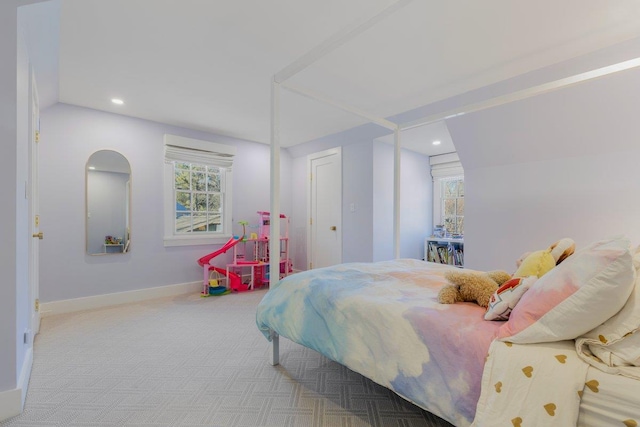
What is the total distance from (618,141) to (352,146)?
2.83 meters

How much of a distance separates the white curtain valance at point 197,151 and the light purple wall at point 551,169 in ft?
10.3

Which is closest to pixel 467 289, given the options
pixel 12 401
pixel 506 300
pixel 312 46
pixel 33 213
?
pixel 506 300

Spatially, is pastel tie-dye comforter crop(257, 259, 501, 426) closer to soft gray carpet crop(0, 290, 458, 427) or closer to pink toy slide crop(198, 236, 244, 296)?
soft gray carpet crop(0, 290, 458, 427)

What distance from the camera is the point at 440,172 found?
16.6 feet

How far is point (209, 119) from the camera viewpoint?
3.80 metres

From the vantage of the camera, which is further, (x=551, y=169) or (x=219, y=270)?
(x=219, y=270)

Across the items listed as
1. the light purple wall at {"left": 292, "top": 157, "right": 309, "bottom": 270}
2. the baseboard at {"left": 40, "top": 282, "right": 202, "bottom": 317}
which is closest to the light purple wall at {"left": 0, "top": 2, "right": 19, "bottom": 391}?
the baseboard at {"left": 40, "top": 282, "right": 202, "bottom": 317}

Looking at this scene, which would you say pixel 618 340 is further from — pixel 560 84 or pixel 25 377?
pixel 25 377

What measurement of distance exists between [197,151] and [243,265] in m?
1.76

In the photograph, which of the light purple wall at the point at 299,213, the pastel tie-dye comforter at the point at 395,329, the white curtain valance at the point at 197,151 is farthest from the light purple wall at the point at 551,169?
the white curtain valance at the point at 197,151

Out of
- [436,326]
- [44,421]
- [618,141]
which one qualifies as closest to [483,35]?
[618,141]

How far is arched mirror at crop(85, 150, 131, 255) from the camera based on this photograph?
344 cm

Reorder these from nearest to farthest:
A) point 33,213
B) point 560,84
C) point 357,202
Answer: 1. point 560,84
2. point 33,213
3. point 357,202

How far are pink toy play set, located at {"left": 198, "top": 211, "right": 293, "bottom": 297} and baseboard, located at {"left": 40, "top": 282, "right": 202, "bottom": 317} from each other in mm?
281
